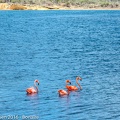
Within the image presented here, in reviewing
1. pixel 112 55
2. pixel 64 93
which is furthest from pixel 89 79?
pixel 112 55

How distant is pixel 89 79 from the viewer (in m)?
38.5

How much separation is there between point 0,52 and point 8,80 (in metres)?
19.8

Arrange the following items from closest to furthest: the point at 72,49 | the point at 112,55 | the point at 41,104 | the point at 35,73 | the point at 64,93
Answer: the point at 41,104 < the point at 64,93 < the point at 35,73 < the point at 112,55 < the point at 72,49

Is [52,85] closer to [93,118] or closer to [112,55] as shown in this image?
[93,118]

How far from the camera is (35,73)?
4125 cm

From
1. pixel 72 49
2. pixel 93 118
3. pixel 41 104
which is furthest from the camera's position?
pixel 72 49

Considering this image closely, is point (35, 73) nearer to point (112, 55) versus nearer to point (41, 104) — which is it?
point (41, 104)

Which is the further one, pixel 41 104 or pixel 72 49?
pixel 72 49

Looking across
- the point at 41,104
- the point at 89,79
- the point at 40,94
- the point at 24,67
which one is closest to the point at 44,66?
the point at 24,67

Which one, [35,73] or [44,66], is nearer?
[35,73]

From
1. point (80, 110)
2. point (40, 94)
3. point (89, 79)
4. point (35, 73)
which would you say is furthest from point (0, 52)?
point (80, 110)

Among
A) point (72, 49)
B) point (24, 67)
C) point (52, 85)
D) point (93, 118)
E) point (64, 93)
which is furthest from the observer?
point (72, 49)

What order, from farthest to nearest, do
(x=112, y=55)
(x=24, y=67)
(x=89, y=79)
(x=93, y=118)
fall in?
(x=112, y=55)
(x=24, y=67)
(x=89, y=79)
(x=93, y=118)

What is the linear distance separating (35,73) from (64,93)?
30.7 ft
